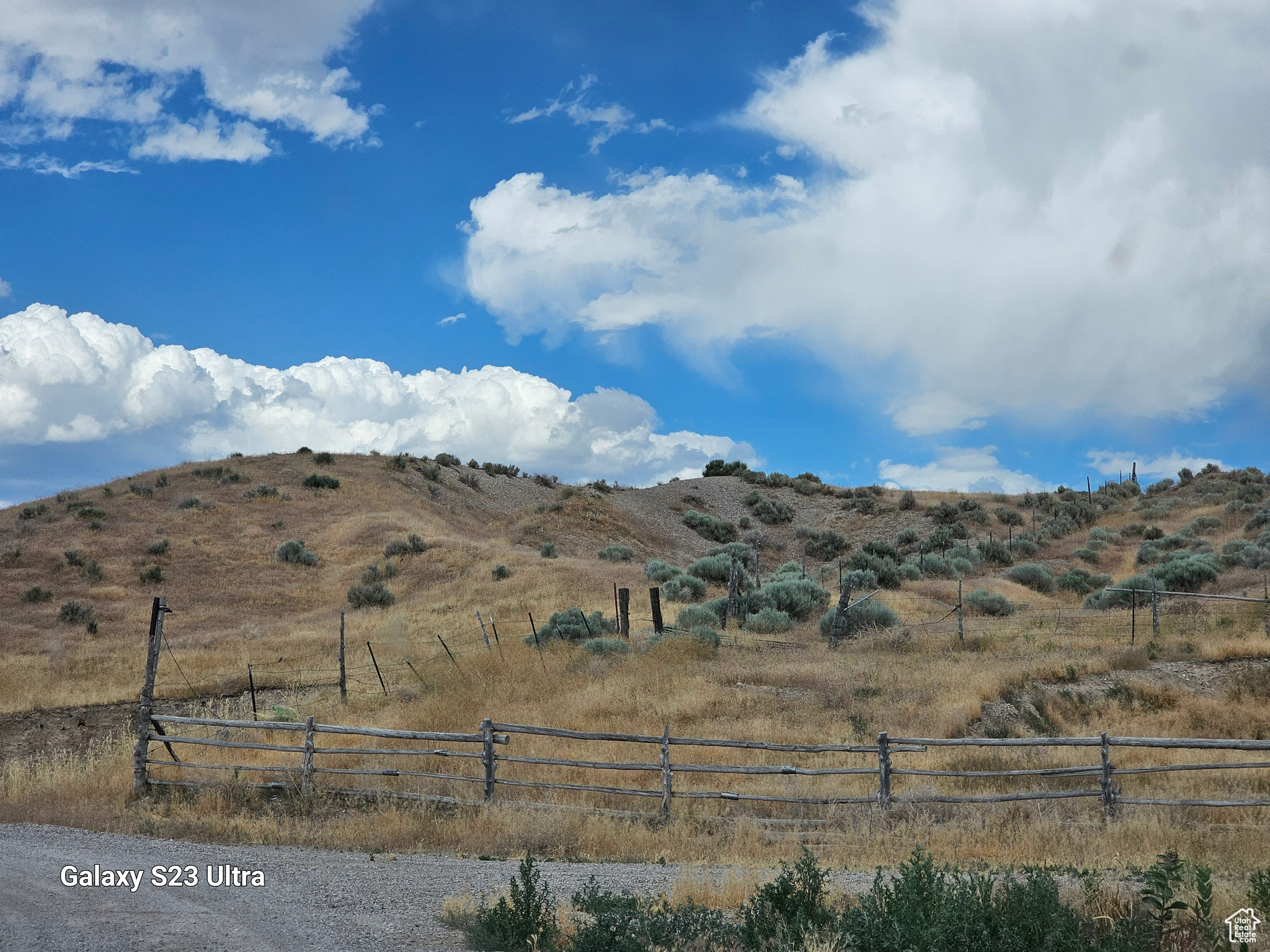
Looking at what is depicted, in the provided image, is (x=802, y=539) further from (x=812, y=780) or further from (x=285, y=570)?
(x=812, y=780)

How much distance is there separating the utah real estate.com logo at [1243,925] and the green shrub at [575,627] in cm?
1910

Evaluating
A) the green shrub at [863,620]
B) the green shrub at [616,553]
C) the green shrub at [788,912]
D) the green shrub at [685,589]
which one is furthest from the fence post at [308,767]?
the green shrub at [616,553]

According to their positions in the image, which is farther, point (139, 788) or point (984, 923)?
point (139, 788)

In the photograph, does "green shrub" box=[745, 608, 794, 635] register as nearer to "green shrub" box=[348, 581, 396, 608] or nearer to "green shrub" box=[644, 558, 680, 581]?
"green shrub" box=[644, 558, 680, 581]

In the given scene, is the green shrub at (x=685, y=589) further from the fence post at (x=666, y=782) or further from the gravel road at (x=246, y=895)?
the gravel road at (x=246, y=895)

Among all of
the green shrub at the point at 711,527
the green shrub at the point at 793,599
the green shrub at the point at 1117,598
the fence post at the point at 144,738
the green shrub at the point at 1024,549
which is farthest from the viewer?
the green shrub at the point at 711,527

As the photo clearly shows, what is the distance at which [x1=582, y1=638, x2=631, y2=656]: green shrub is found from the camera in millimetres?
22700

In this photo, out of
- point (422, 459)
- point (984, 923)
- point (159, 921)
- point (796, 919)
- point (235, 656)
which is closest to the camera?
point (984, 923)

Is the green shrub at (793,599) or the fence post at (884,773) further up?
the green shrub at (793,599)

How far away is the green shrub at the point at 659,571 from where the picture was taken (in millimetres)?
39812

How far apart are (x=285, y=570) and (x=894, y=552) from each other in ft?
105

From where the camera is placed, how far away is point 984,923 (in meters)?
6.27

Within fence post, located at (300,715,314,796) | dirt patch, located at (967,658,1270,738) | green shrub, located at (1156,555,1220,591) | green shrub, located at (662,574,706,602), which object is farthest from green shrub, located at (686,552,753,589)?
fence post, located at (300,715,314,796)

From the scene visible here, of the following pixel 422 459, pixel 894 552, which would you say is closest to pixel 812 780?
pixel 894 552
